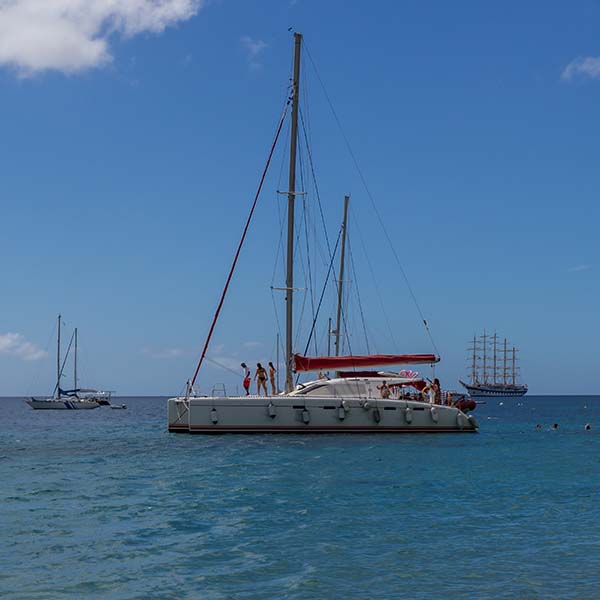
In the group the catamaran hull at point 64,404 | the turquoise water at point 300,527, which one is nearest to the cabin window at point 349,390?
the turquoise water at point 300,527

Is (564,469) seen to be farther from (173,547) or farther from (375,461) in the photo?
(173,547)

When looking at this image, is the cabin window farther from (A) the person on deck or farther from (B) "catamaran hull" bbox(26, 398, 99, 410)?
(B) "catamaran hull" bbox(26, 398, 99, 410)

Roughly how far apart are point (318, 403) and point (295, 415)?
1294 millimetres

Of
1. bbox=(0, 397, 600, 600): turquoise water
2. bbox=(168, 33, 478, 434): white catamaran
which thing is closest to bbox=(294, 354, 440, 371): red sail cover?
bbox=(168, 33, 478, 434): white catamaran

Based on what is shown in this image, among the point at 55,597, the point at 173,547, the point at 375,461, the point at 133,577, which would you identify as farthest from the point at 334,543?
the point at 375,461

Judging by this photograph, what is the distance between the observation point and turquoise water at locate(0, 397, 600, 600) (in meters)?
12.8

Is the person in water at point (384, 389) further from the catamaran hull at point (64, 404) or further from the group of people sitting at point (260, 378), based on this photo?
the catamaran hull at point (64, 404)

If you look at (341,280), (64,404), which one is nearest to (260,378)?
(341,280)

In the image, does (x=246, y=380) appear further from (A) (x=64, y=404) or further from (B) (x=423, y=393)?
(A) (x=64, y=404)

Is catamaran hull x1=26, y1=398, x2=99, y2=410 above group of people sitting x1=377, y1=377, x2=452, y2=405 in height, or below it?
below

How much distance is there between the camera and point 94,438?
166 feet

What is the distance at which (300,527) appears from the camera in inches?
682

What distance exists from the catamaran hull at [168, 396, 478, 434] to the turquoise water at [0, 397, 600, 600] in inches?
245

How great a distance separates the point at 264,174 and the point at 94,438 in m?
19.4
